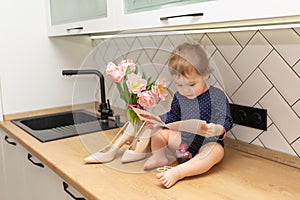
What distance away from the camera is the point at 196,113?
1095mm

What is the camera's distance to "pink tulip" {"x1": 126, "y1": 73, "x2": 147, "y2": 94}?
108 centimetres

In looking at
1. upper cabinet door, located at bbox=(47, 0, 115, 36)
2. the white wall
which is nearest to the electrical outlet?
upper cabinet door, located at bbox=(47, 0, 115, 36)

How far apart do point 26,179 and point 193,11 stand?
1.22 meters

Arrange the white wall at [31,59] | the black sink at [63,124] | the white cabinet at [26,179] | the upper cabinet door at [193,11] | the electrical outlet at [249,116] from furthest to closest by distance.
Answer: the white wall at [31,59] < the black sink at [63,124] < the white cabinet at [26,179] < the electrical outlet at [249,116] < the upper cabinet door at [193,11]

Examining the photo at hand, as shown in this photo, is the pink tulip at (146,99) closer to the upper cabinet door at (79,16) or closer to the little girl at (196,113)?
the little girl at (196,113)

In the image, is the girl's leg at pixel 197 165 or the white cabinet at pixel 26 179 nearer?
the girl's leg at pixel 197 165

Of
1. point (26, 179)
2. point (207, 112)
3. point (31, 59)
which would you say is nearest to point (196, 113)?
point (207, 112)

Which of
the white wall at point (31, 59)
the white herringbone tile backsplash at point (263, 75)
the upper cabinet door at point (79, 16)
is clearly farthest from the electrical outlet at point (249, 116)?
the white wall at point (31, 59)

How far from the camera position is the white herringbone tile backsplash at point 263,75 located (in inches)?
40.9

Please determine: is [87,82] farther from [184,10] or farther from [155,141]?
[184,10]

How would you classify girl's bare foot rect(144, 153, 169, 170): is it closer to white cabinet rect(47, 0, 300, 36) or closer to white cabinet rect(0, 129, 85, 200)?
white cabinet rect(0, 129, 85, 200)

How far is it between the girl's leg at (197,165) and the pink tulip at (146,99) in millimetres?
Answer: 222

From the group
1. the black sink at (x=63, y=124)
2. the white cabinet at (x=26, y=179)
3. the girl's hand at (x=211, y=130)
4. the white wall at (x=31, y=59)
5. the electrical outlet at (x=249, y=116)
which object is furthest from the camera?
the white wall at (x=31, y=59)

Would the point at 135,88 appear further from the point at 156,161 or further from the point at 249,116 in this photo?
the point at 249,116
